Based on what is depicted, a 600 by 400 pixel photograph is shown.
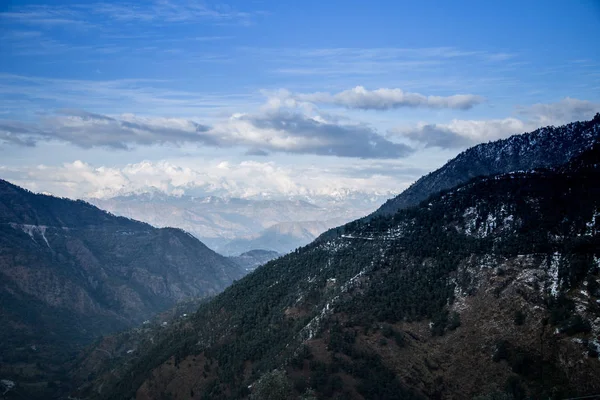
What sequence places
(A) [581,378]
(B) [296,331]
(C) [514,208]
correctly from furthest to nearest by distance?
(C) [514,208] < (B) [296,331] < (A) [581,378]

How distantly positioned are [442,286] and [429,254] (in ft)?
55.4

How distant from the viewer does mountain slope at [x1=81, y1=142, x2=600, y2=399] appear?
110m

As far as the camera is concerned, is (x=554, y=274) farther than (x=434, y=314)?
No

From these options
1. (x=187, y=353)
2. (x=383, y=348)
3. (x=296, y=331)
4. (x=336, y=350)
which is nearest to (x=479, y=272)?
(x=383, y=348)

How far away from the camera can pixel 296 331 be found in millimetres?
143125

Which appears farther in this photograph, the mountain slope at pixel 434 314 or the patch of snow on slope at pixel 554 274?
the patch of snow on slope at pixel 554 274

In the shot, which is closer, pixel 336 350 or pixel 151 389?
pixel 336 350

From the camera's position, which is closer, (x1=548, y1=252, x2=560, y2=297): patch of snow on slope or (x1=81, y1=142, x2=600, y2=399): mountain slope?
(x1=81, y1=142, x2=600, y2=399): mountain slope

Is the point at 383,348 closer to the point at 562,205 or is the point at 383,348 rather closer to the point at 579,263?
the point at 579,263

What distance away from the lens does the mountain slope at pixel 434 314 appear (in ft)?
359

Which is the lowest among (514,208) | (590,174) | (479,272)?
(479,272)

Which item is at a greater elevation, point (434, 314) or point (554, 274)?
point (554, 274)

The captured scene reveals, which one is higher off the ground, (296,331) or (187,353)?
(296,331)

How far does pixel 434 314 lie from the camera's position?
5153 inches
